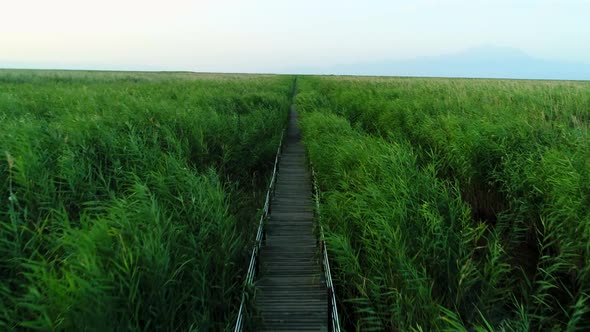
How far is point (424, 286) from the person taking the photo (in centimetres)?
343

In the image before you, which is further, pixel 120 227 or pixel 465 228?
pixel 465 228

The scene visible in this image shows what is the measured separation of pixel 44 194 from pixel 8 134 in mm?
1622

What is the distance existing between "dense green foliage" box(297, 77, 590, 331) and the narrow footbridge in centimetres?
31

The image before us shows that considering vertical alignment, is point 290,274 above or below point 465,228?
below

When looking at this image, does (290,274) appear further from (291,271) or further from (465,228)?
(465,228)

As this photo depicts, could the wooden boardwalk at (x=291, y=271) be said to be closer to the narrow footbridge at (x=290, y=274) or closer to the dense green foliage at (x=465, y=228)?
the narrow footbridge at (x=290, y=274)

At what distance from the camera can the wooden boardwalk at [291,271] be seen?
401cm

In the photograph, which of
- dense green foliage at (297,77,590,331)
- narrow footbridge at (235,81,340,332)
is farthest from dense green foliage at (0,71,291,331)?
dense green foliage at (297,77,590,331)

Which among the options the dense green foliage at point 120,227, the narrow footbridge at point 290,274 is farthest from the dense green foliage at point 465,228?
the dense green foliage at point 120,227

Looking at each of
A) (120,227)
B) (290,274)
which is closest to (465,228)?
(290,274)

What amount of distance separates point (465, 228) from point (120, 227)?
3.58m

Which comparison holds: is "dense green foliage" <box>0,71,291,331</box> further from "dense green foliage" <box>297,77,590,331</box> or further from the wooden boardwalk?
"dense green foliage" <box>297,77,590,331</box>

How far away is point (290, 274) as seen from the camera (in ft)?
→ 16.2

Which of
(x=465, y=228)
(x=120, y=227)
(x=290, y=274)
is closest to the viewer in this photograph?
(x=120, y=227)
